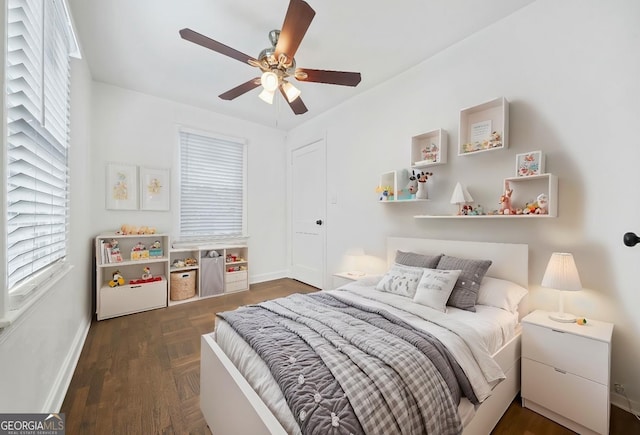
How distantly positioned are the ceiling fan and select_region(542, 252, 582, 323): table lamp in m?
1.94

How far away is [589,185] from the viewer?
186 centimetres

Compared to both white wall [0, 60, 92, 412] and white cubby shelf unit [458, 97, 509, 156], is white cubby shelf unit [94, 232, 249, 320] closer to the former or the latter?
white wall [0, 60, 92, 412]

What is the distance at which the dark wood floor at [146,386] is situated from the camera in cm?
156

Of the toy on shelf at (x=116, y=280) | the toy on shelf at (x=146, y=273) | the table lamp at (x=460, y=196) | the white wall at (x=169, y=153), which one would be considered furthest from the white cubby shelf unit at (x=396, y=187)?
the toy on shelf at (x=116, y=280)

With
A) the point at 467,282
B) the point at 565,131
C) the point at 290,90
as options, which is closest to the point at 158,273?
the point at 290,90

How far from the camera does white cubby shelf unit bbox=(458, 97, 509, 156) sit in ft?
7.04

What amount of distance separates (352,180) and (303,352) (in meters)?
2.73

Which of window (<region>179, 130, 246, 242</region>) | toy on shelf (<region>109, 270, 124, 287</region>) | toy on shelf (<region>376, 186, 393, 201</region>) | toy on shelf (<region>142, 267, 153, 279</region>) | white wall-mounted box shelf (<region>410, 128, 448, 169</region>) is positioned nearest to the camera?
white wall-mounted box shelf (<region>410, 128, 448, 169</region>)

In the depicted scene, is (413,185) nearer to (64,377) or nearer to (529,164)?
(529,164)

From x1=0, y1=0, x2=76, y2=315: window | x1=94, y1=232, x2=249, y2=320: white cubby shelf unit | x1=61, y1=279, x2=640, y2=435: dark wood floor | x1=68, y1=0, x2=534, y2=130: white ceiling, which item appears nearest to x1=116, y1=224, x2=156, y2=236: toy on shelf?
x1=94, y1=232, x2=249, y2=320: white cubby shelf unit

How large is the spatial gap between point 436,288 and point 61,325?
8.84 feet

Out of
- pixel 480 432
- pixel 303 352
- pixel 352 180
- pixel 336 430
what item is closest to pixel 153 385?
pixel 303 352

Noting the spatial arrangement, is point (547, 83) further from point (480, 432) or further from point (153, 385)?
point (153, 385)

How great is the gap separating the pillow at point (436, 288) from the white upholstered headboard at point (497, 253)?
17.4 inches
